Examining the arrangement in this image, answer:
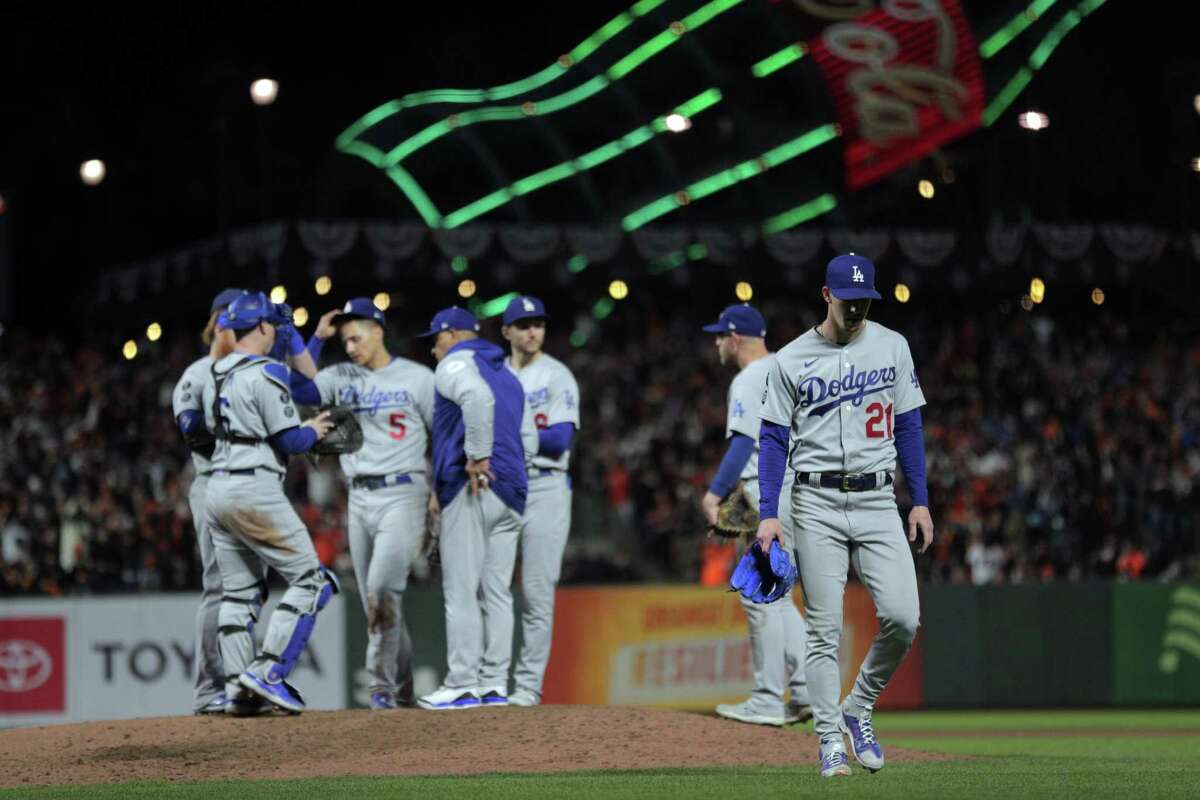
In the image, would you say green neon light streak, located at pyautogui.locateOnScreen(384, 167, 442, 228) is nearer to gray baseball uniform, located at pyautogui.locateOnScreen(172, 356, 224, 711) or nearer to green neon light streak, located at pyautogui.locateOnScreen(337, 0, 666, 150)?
green neon light streak, located at pyautogui.locateOnScreen(337, 0, 666, 150)

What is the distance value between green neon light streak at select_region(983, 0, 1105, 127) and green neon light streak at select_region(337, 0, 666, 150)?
659 centimetres

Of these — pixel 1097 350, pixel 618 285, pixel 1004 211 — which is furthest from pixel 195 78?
pixel 1097 350

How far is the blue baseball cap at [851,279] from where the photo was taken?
7.78 meters

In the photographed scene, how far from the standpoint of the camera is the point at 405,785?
8031mm

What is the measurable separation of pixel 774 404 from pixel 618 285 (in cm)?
2134

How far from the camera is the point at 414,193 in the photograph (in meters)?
32.2

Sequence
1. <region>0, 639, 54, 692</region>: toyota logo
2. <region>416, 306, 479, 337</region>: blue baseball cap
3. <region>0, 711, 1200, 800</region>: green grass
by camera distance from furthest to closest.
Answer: <region>0, 639, 54, 692</region>: toyota logo → <region>416, 306, 479, 337</region>: blue baseball cap → <region>0, 711, 1200, 800</region>: green grass

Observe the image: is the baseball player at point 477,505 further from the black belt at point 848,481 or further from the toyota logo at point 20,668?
the toyota logo at point 20,668

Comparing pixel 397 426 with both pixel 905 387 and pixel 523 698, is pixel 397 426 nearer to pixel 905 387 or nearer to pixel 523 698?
pixel 523 698

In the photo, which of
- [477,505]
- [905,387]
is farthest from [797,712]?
[905,387]

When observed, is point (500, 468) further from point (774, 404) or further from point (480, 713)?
point (774, 404)

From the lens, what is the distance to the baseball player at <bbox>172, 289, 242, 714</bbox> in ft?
32.3

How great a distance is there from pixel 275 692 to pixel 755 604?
111 inches

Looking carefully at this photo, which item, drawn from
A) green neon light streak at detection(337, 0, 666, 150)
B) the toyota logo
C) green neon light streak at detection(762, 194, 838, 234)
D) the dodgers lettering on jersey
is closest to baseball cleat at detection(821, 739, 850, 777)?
the dodgers lettering on jersey
